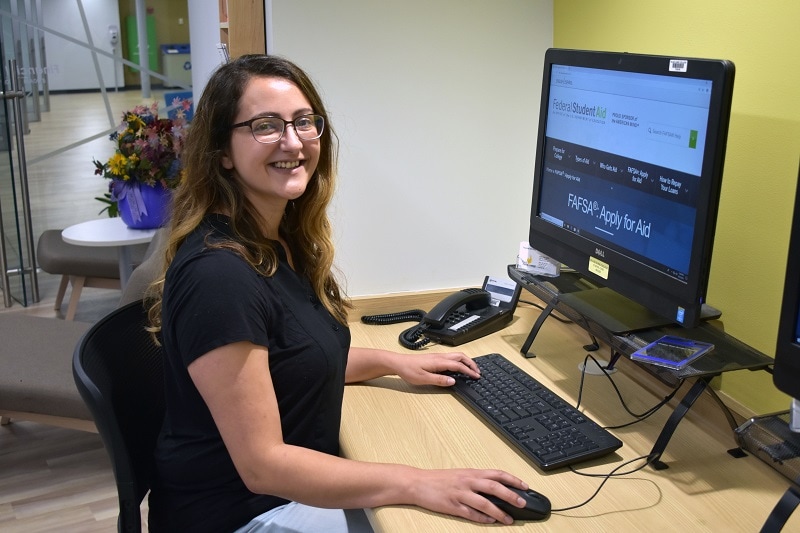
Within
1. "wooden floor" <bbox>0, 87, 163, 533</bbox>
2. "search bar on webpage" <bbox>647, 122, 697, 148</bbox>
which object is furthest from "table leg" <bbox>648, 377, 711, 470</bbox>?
"wooden floor" <bbox>0, 87, 163, 533</bbox>

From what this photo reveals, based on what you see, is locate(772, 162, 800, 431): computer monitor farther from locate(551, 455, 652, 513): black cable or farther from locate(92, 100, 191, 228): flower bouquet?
locate(92, 100, 191, 228): flower bouquet

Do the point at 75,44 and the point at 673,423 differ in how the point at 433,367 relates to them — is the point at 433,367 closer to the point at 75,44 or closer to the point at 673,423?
the point at 673,423

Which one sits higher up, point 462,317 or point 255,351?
point 255,351

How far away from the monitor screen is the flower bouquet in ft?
8.77

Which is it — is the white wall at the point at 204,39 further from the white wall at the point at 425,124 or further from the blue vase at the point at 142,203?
the white wall at the point at 425,124

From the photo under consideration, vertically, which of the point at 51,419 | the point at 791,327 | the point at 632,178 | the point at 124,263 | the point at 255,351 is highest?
the point at 632,178

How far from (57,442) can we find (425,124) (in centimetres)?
201

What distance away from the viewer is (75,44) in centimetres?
507

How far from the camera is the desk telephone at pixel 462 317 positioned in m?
1.95

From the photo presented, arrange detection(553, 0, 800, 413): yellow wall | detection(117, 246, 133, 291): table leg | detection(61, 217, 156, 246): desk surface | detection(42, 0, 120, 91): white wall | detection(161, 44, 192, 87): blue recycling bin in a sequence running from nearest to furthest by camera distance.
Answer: detection(553, 0, 800, 413): yellow wall → detection(61, 217, 156, 246): desk surface → detection(117, 246, 133, 291): table leg → detection(42, 0, 120, 91): white wall → detection(161, 44, 192, 87): blue recycling bin

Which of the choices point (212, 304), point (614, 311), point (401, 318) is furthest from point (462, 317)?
point (212, 304)

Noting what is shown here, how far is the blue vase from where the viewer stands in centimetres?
357

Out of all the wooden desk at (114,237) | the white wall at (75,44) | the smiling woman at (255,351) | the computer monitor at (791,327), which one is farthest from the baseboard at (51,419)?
the white wall at (75,44)

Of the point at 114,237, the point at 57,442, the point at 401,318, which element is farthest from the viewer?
the point at 114,237
